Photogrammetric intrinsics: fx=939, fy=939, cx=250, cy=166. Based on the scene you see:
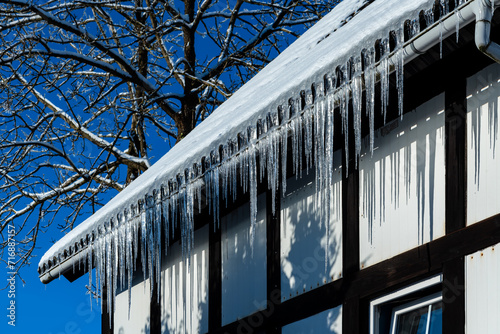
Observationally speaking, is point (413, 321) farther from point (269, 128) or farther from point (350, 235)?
point (269, 128)

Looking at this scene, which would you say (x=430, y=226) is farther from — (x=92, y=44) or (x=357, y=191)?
(x=92, y=44)

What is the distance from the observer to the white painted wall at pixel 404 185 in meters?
5.75

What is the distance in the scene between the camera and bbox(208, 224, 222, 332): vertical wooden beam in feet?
25.8

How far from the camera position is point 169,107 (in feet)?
47.1

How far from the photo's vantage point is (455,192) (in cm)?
556

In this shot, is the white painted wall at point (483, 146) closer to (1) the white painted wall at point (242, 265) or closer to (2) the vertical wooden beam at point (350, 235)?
(2) the vertical wooden beam at point (350, 235)

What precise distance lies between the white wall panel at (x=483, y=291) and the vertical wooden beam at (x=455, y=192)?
1.9 inches

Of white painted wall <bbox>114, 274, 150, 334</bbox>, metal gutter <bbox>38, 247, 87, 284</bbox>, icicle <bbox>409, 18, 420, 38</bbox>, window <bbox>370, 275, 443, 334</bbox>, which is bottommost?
window <bbox>370, 275, 443, 334</bbox>

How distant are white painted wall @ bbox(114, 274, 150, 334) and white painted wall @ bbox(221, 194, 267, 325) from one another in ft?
4.63

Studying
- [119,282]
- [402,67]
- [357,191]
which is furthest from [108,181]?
[402,67]

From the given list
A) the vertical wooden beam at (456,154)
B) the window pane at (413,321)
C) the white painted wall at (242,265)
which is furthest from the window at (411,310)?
the white painted wall at (242,265)

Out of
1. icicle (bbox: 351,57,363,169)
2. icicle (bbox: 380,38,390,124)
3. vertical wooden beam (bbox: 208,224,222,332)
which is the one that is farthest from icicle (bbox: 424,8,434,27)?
vertical wooden beam (bbox: 208,224,222,332)

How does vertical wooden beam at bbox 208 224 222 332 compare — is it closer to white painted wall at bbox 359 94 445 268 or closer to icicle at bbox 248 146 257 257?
icicle at bbox 248 146 257 257

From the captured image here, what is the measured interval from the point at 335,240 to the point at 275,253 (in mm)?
790
